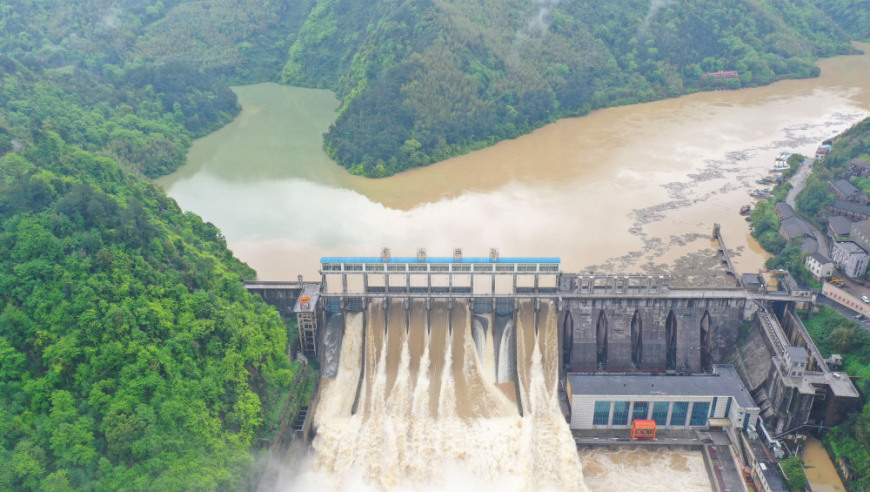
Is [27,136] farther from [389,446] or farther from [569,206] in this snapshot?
[569,206]

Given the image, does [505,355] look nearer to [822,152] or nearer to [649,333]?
[649,333]

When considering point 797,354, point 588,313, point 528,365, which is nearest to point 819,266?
point 797,354

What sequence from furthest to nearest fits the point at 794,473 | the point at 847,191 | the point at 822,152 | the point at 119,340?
the point at 822,152 → the point at 847,191 → the point at 794,473 → the point at 119,340

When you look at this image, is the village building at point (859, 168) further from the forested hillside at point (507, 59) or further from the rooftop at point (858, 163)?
the forested hillside at point (507, 59)

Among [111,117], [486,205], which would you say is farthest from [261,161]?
[486,205]

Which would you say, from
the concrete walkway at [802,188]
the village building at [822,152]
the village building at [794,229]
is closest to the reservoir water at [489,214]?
the village building at [794,229]

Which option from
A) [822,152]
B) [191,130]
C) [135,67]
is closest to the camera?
[822,152]

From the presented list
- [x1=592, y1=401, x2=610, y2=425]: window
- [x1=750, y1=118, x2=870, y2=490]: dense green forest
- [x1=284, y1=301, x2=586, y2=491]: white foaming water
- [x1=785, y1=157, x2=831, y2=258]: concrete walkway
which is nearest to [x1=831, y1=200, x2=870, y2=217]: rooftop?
[x1=750, y1=118, x2=870, y2=490]: dense green forest
